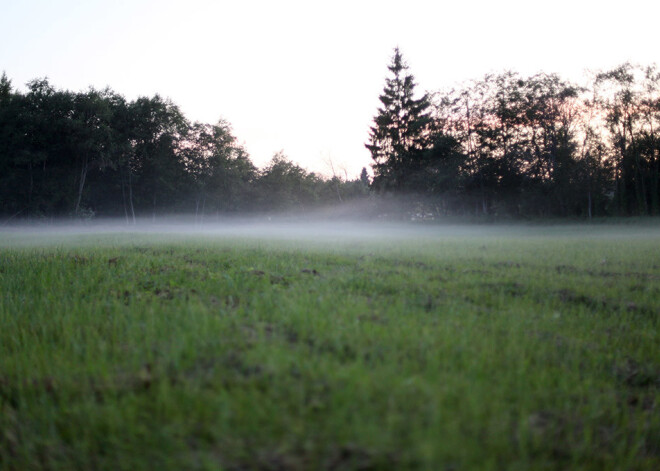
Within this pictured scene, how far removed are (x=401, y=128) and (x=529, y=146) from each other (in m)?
15.2

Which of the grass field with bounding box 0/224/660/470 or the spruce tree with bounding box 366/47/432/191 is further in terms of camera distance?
the spruce tree with bounding box 366/47/432/191

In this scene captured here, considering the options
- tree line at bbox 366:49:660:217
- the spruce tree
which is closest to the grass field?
tree line at bbox 366:49:660:217

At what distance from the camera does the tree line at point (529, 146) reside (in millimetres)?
37875

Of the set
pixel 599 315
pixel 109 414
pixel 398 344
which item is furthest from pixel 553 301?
pixel 109 414

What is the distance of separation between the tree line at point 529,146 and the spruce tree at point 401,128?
0.13 metres

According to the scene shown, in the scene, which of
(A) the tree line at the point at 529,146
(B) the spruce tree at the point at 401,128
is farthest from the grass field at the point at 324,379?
(B) the spruce tree at the point at 401,128

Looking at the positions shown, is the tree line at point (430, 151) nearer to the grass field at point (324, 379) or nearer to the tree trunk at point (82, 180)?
the tree trunk at point (82, 180)

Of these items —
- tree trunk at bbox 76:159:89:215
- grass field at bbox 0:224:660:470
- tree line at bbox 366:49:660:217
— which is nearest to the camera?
grass field at bbox 0:224:660:470

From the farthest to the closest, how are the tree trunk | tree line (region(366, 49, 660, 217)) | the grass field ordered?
the tree trunk, tree line (region(366, 49, 660, 217)), the grass field

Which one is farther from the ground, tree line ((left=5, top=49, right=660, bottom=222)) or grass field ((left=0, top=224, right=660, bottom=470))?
tree line ((left=5, top=49, right=660, bottom=222))

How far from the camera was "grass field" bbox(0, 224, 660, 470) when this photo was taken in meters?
1.86

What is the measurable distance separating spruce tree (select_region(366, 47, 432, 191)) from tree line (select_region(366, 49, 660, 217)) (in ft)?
0.42

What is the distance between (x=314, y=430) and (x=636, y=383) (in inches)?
112

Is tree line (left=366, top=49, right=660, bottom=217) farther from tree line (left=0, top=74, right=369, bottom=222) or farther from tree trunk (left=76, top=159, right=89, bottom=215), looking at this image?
tree trunk (left=76, top=159, right=89, bottom=215)
